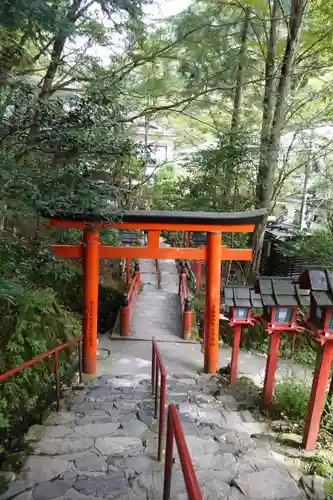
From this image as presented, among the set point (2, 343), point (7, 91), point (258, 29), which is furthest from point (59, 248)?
point (258, 29)

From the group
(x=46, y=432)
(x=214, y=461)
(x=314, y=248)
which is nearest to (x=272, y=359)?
(x=214, y=461)

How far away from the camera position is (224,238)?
12.0 metres

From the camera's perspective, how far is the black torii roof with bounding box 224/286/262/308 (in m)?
6.06

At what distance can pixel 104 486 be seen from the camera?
3.48 metres

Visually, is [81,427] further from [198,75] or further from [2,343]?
[198,75]

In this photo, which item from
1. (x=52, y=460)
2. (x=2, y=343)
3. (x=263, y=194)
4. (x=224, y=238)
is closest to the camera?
(x=52, y=460)

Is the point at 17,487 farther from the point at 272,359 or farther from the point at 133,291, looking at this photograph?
the point at 133,291

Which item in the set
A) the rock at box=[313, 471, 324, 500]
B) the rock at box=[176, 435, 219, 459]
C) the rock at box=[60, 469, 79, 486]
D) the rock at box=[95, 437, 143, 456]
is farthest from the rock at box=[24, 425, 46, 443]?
the rock at box=[313, 471, 324, 500]

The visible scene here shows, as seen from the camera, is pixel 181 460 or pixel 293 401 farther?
pixel 293 401

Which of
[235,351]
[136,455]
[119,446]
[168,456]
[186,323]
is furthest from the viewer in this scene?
[186,323]

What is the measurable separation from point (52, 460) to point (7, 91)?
3.85 metres

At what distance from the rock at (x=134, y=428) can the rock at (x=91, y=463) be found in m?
0.64

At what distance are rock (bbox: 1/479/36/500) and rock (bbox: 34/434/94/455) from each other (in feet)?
1.58

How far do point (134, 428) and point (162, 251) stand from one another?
3313mm
